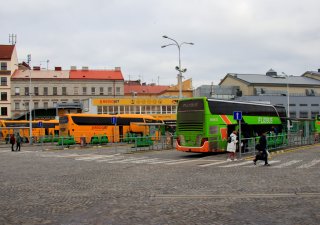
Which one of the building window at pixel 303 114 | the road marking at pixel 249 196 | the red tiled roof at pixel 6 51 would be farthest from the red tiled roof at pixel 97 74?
the road marking at pixel 249 196

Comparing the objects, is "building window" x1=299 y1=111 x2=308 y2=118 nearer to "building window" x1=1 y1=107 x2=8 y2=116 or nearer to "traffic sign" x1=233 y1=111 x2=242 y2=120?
"building window" x1=1 y1=107 x2=8 y2=116

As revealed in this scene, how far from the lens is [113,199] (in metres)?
10.6

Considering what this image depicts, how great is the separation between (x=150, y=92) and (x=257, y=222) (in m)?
95.4

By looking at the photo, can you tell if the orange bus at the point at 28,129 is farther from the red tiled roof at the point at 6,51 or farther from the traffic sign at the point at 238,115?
the traffic sign at the point at 238,115

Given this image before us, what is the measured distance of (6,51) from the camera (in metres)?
84.6

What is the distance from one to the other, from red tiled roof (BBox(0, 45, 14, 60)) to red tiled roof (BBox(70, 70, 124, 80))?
13618 mm

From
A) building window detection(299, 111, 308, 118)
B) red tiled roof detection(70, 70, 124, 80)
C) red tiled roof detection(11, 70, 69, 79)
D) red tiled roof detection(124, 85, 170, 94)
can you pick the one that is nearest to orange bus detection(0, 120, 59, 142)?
red tiled roof detection(11, 70, 69, 79)

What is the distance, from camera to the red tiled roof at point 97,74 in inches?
3556

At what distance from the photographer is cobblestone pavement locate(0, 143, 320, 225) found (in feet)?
26.9

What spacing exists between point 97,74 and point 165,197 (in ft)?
274

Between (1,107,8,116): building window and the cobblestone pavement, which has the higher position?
(1,107,8,116): building window

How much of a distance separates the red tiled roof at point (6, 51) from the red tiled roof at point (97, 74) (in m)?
13.6

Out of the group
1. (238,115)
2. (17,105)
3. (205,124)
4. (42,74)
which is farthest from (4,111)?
(238,115)

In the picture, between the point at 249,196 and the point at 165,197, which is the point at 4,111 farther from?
the point at 249,196
